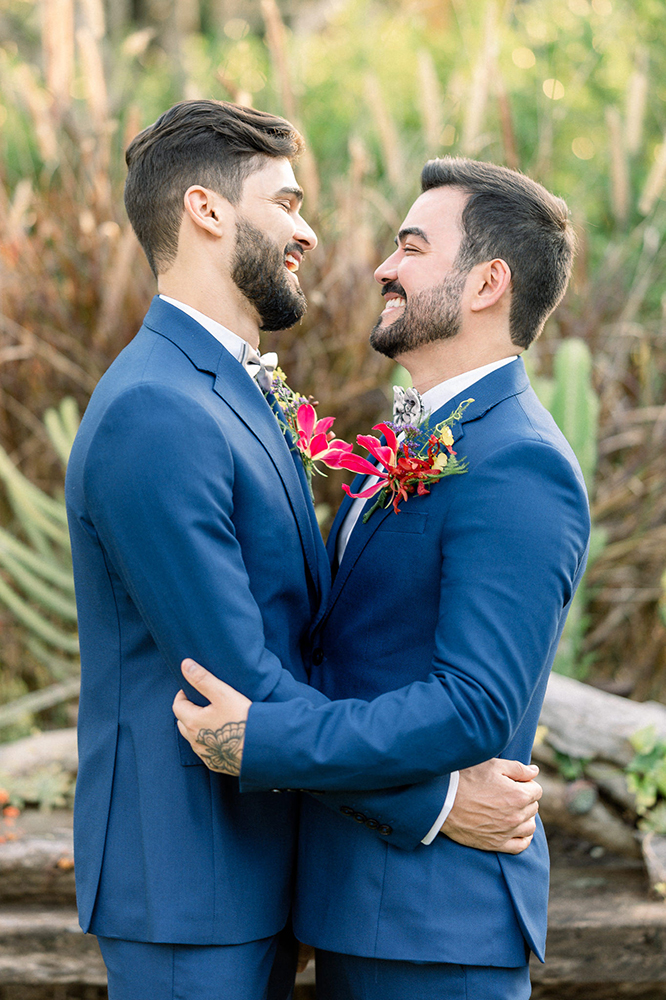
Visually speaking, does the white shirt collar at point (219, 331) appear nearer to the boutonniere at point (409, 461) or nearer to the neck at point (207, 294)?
the neck at point (207, 294)

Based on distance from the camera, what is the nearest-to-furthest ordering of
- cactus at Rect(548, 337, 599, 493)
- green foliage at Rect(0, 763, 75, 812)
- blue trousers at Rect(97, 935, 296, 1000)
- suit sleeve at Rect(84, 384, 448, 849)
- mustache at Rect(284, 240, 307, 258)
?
suit sleeve at Rect(84, 384, 448, 849)
blue trousers at Rect(97, 935, 296, 1000)
mustache at Rect(284, 240, 307, 258)
green foliage at Rect(0, 763, 75, 812)
cactus at Rect(548, 337, 599, 493)

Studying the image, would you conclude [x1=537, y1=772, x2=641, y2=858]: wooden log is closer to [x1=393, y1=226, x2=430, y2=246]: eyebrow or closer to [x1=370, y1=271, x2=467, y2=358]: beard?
[x1=370, y1=271, x2=467, y2=358]: beard

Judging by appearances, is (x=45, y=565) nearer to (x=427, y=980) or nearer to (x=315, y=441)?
(x=315, y=441)

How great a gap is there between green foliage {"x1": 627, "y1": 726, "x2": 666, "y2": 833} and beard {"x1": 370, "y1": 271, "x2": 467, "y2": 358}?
7.22 feet

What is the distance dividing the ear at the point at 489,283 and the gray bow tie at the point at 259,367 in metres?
0.52

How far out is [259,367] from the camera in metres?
2.15

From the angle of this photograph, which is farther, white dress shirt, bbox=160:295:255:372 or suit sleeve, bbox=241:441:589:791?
white dress shirt, bbox=160:295:255:372

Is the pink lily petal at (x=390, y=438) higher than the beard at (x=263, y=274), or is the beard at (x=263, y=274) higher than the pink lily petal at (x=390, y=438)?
the beard at (x=263, y=274)

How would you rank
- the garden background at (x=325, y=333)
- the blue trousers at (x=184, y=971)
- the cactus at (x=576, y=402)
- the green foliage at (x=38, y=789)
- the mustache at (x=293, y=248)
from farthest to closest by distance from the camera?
the garden background at (x=325, y=333)
the cactus at (x=576, y=402)
the green foliage at (x=38, y=789)
the mustache at (x=293, y=248)
the blue trousers at (x=184, y=971)

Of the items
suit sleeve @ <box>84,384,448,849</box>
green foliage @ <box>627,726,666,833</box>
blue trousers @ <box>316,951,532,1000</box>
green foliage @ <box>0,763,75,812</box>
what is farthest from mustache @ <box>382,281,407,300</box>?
green foliage @ <box>0,763,75,812</box>

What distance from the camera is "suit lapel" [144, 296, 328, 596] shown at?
1.89 meters

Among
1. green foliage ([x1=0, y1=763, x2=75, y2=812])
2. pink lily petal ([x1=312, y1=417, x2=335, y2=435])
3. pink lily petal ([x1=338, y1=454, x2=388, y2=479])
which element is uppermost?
pink lily petal ([x1=312, y1=417, x2=335, y2=435])

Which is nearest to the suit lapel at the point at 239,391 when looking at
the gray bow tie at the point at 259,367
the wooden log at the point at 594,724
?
the gray bow tie at the point at 259,367

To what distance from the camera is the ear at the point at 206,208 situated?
198cm
